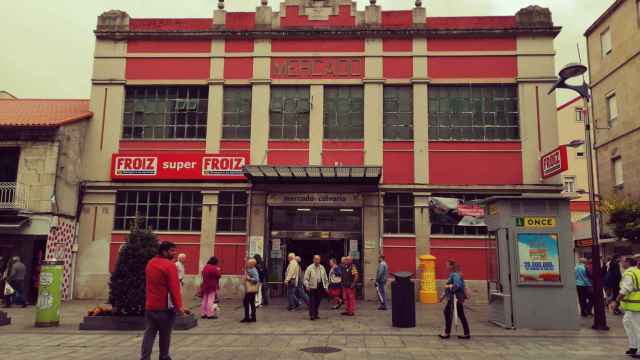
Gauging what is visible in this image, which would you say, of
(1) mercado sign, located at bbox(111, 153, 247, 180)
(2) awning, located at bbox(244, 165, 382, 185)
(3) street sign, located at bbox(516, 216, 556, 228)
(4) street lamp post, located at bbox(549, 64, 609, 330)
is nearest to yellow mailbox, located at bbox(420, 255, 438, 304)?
(2) awning, located at bbox(244, 165, 382, 185)

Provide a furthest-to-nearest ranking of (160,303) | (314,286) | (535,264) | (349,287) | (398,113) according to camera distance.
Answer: (398,113)
(349,287)
(314,286)
(535,264)
(160,303)

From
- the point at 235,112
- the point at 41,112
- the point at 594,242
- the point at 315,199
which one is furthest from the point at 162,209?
the point at 594,242

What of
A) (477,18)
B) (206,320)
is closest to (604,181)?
(477,18)

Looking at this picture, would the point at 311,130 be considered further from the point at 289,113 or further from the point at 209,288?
the point at 209,288

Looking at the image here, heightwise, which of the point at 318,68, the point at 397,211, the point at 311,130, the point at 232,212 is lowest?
the point at 232,212

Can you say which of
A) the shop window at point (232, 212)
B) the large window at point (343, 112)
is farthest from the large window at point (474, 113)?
the shop window at point (232, 212)

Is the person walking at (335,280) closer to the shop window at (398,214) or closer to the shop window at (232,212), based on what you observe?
the shop window at (398,214)

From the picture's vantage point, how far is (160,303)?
23.0ft

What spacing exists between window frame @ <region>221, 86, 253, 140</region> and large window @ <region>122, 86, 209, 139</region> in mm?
786

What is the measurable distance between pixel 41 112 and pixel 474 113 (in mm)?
17573

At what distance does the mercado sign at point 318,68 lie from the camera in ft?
65.7

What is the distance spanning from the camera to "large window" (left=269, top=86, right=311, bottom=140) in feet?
64.8

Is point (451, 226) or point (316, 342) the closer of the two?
point (316, 342)

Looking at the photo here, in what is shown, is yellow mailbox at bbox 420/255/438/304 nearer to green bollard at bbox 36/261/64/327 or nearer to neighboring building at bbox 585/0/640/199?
green bollard at bbox 36/261/64/327
